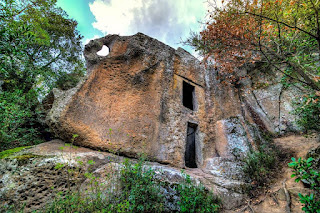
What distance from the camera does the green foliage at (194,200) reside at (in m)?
2.95

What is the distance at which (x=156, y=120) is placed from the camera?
510 centimetres

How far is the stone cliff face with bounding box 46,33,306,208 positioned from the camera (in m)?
4.14

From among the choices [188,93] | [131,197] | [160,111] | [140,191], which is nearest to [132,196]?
[131,197]

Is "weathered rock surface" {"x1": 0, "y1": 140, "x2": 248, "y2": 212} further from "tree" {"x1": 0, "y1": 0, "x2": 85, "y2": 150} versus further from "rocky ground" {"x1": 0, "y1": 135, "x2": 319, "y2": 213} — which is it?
"tree" {"x1": 0, "y1": 0, "x2": 85, "y2": 150}

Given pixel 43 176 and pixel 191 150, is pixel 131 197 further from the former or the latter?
pixel 191 150

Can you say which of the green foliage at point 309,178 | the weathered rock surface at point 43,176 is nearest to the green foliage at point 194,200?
the weathered rock surface at point 43,176

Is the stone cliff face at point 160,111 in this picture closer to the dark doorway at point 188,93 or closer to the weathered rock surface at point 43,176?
the dark doorway at point 188,93


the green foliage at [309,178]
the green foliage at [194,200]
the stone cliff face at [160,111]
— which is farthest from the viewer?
the stone cliff face at [160,111]

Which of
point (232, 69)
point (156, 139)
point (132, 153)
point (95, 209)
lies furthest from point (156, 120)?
point (232, 69)

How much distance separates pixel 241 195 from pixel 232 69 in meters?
5.43

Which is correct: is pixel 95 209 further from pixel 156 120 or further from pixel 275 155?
pixel 275 155

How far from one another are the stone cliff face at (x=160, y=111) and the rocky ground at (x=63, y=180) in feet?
0.73

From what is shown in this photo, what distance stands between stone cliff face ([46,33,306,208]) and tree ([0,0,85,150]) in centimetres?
141

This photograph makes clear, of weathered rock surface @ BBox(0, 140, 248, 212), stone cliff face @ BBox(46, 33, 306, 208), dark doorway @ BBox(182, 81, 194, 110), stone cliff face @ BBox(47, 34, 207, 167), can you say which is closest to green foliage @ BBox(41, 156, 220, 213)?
weathered rock surface @ BBox(0, 140, 248, 212)
